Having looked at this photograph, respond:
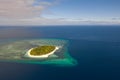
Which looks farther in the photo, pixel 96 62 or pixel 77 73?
pixel 96 62

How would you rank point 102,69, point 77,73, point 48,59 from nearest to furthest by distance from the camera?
point 77,73 → point 102,69 → point 48,59

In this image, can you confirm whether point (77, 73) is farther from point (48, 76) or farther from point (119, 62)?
point (119, 62)

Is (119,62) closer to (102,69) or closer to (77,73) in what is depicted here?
(102,69)

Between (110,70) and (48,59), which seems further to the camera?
(48,59)

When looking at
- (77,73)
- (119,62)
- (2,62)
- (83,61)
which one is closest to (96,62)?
(83,61)

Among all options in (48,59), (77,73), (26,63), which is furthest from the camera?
(48,59)

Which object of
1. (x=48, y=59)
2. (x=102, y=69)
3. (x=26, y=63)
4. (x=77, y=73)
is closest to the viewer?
(x=77, y=73)

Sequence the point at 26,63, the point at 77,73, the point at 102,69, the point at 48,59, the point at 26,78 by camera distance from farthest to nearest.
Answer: the point at 48,59 → the point at 26,63 → the point at 102,69 → the point at 77,73 → the point at 26,78

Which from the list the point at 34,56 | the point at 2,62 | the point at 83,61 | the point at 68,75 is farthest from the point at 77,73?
the point at 2,62
